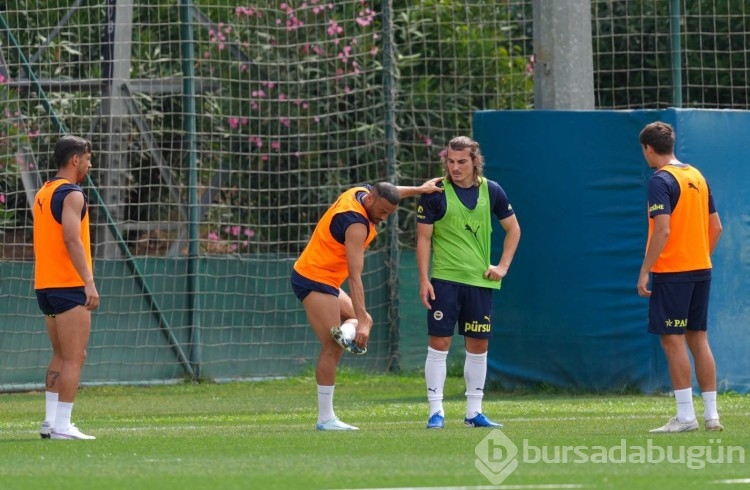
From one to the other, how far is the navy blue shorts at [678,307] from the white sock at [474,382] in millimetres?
1286

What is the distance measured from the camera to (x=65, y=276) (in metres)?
9.45

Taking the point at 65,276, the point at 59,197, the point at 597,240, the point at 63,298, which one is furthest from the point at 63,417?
the point at 597,240

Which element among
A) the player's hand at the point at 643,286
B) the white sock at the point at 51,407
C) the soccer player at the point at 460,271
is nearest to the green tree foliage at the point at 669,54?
the soccer player at the point at 460,271

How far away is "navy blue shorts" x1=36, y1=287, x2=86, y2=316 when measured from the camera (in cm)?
944

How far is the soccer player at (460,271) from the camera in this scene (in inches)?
399

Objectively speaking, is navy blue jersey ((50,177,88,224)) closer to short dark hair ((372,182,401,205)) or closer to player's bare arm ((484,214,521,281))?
short dark hair ((372,182,401,205))

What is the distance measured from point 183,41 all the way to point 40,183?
7.06 feet

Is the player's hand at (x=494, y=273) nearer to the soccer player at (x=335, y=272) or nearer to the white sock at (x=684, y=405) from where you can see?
the soccer player at (x=335, y=272)

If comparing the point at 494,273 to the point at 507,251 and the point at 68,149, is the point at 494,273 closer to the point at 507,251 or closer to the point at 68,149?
the point at 507,251

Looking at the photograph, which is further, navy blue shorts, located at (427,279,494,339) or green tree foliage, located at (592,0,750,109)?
green tree foliage, located at (592,0,750,109)

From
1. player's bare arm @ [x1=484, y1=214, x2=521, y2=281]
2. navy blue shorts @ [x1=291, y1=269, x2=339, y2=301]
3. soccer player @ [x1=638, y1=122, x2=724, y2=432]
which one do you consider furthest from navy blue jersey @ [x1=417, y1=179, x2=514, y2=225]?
soccer player @ [x1=638, y1=122, x2=724, y2=432]

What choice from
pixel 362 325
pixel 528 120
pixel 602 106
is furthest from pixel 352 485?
pixel 602 106

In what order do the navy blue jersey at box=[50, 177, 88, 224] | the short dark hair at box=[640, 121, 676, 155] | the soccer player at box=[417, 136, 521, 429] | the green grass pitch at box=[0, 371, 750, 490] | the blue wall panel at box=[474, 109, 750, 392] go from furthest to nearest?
1. the blue wall panel at box=[474, 109, 750, 392]
2. the soccer player at box=[417, 136, 521, 429]
3. the short dark hair at box=[640, 121, 676, 155]
4. the navy blue jersey at box=[50, 177, 88, 224]
5. the green grass pitch at box=[0, 371, 750, 490]

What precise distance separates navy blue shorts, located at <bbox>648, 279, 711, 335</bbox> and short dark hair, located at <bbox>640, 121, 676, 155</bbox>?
86 cm
